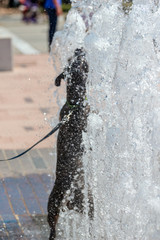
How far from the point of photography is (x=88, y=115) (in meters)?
3.82

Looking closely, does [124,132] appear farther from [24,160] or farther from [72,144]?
[24,160]

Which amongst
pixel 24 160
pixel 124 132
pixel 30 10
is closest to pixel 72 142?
pixel 124 132

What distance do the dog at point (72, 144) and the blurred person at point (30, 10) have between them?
16437mm

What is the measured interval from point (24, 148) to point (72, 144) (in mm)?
2899

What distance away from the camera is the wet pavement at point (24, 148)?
472 centimetres

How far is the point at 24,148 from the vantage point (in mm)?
6625

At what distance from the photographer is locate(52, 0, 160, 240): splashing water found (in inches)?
152

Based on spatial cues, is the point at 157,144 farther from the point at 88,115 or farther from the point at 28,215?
the point at 28,215

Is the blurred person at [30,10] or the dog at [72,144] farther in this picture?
the blurred person at [30,10]

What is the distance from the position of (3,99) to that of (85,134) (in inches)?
209

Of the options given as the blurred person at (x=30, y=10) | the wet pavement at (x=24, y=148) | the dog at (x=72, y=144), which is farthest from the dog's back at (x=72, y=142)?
the blurred person at (x=30, y=10)

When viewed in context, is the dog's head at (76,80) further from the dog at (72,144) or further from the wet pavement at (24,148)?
the wet pavement at (24,148)

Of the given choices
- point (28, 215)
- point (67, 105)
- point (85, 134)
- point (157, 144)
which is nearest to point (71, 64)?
point (67, 105)

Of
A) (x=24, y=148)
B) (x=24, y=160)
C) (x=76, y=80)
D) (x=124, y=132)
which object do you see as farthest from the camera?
(x=24, y=148)
